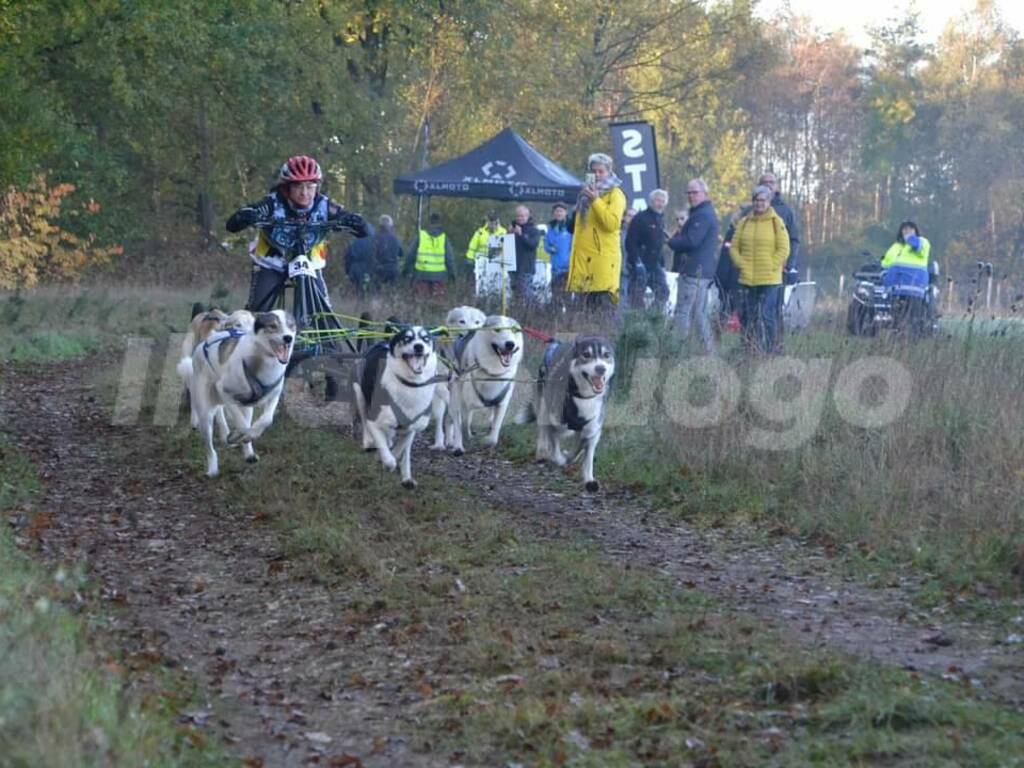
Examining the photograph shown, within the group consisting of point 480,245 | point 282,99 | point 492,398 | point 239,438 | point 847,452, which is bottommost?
point 239,438

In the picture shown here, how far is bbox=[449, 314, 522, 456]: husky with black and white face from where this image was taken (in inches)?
385

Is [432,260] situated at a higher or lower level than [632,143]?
lower

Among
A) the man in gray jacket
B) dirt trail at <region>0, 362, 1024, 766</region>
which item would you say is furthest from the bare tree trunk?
dirt trail at <region>0, 362, 1024, 766</region>

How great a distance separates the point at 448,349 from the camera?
10.5 metres

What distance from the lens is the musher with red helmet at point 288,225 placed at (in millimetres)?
9930

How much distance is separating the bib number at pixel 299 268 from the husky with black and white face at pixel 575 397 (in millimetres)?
1843

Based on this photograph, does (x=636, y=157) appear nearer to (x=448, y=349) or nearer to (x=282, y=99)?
(x=448, y=349)

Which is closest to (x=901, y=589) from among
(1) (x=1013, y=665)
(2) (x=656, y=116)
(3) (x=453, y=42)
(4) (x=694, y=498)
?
(1) (x=1013, y=665)

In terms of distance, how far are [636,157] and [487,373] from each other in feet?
24.2

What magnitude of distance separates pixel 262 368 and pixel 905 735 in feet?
18.0

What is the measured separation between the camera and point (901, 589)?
670cm

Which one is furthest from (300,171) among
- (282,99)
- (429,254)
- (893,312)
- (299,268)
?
(282,99)

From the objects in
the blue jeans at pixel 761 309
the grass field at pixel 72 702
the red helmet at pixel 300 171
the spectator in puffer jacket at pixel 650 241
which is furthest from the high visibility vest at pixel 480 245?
the grass field at pixel 72 702

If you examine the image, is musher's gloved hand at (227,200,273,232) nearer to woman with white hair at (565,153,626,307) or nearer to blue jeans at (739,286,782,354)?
woman with white hair at (565,153,626,307)
